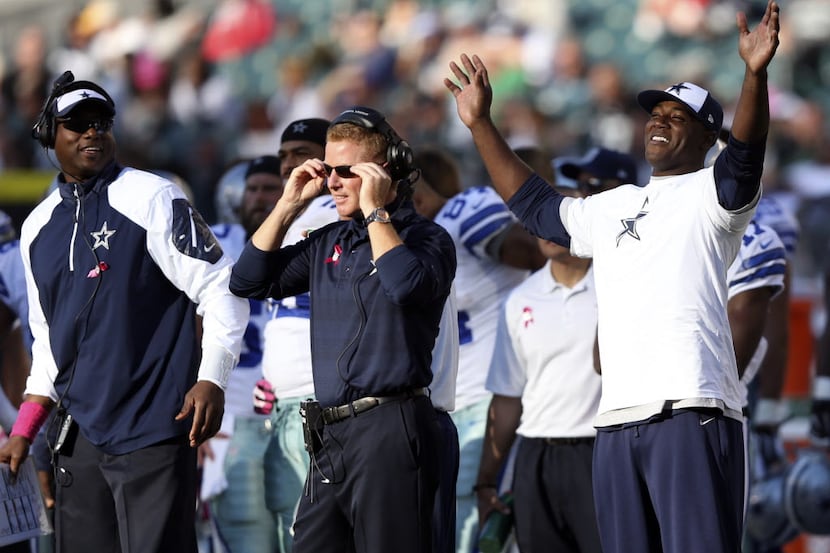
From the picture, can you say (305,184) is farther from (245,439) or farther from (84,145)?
(245,439)

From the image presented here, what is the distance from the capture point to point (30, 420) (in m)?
5.36

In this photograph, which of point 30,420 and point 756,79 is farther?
point 30,420

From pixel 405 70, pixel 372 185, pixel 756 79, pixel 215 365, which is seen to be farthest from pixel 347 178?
pixel 405 70

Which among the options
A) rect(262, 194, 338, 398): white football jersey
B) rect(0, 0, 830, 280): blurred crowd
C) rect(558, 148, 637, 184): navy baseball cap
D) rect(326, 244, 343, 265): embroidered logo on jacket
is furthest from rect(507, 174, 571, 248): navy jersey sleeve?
rect(0, 0, 830, 280): blurred crowd

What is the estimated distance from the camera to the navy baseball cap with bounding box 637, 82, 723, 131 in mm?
4977

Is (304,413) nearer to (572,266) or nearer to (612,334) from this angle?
(612,334)

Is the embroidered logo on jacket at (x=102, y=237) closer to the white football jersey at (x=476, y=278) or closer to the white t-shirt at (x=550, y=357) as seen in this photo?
the white t-shirt at (x=550, y=357)

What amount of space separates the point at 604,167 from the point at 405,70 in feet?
33.4

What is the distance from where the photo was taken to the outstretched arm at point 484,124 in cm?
509

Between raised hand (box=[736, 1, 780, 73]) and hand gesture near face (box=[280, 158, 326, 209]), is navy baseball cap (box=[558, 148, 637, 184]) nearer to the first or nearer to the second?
hand gesture near face (box=[280, 158, 326, 209])

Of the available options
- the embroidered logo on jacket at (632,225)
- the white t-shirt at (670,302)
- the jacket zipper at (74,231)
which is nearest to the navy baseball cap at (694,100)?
the white t-shirt at (670,302)

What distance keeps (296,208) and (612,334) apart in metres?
1.12

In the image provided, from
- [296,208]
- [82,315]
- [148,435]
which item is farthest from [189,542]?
[296,208]

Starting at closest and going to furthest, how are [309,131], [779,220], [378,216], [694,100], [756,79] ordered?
1. [756,79]
2. [378,216]
3. [694,100]
4. [309,131]
5. [779,220]
